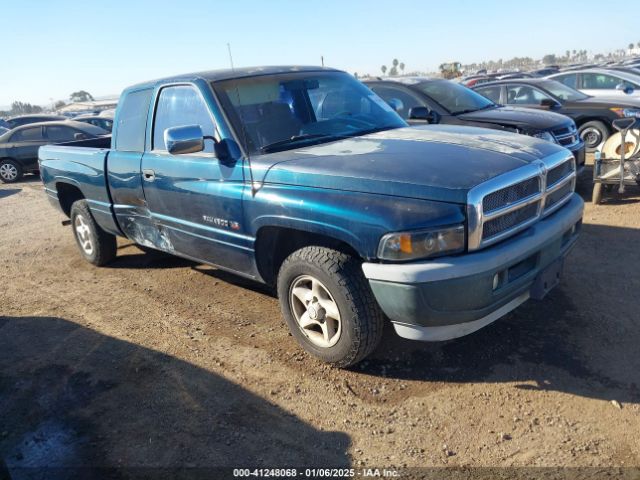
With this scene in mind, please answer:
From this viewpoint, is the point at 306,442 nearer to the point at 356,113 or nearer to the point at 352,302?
the point at 352,302

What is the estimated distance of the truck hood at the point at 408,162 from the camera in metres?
2.92

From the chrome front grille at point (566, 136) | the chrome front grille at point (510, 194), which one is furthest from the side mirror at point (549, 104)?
the chrome front grille at point (510, 194)

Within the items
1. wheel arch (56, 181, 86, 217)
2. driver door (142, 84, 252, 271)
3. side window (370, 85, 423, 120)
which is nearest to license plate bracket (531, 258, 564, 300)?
driver door (142, 84, 252, 271)

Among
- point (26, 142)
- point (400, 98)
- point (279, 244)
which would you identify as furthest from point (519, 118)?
point (26, 142)

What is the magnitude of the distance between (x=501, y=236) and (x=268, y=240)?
5.16ft

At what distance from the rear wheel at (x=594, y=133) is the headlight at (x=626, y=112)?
0.30 metres

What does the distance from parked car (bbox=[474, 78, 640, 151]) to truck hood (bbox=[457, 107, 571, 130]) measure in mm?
1774

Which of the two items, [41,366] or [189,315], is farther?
[189,315]

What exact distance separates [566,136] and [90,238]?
6.12 metres

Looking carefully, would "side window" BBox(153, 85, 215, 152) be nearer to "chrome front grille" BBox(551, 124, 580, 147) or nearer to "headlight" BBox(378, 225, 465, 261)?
"headlight" BBox(378, 225, 465, 261)

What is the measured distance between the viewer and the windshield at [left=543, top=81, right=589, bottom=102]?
9.84m

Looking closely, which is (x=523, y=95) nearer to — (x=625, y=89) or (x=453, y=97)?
(x=453, y=97)

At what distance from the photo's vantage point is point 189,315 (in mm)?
4531

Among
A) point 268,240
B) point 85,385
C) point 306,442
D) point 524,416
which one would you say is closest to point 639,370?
point 524,416
